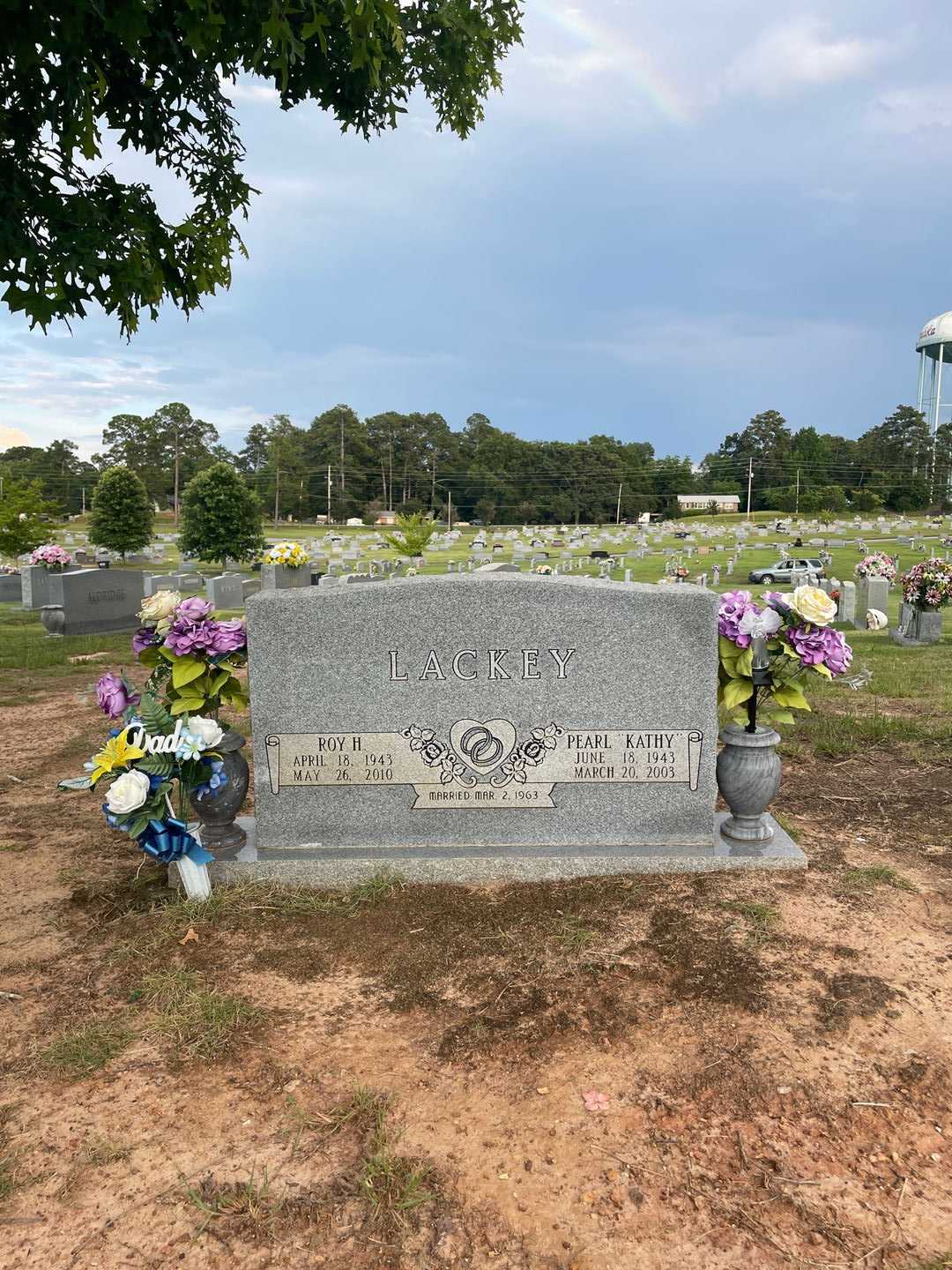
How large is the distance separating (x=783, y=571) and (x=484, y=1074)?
27.5 m

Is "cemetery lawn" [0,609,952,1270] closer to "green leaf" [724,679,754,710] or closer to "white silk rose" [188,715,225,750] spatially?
"white silk rose" [188,715,225,750]

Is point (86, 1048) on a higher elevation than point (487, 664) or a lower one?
lower

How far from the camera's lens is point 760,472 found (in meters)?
79.8

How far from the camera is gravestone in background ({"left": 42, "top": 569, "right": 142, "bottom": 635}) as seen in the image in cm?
1484

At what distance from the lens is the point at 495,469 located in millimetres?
80188

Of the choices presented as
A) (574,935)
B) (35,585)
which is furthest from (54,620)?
(574,935)

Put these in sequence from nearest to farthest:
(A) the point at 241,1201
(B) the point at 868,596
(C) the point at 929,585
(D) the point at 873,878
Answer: (A) the point at 241,1201, (D) the point at 873,878, (C) the point at 929,585, (B) the point at 868,596

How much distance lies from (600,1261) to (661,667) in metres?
2.90

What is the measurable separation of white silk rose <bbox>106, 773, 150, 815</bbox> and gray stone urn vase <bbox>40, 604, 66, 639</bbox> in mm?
11999

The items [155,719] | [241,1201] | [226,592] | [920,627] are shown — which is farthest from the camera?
[226,592]

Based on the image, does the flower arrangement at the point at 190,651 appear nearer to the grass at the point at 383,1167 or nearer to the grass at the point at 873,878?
the grass at the point at 383,1167

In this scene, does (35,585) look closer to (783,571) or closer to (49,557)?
(49,557)

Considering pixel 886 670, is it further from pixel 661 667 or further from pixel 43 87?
pixel 43 87

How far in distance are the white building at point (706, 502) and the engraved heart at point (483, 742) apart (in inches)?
2875
